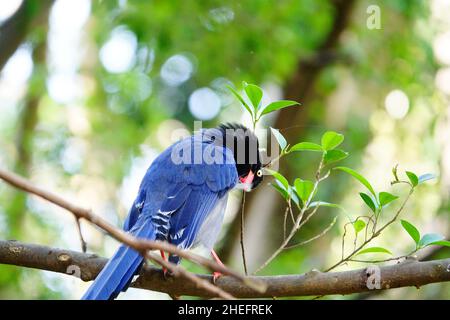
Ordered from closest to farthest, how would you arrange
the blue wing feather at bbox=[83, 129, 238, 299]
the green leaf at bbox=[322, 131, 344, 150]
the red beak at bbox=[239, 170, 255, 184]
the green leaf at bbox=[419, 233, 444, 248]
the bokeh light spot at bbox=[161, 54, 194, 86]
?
the green leaf at bbox=[419, 233, 444, 248] → the green leaf at bbox=[322, 131, 344, 150] → the blue wing feather at bbox=[83, 129, 238, 299] → the red beak at bbox=[239, 170, 255, 184] → the bokeh light spot at bbox=[161, 54, 194, 86]

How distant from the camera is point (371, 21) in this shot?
7.50 m

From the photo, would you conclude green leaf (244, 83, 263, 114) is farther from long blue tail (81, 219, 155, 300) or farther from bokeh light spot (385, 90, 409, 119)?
bokeh light spot (385, 90, 409, 119)

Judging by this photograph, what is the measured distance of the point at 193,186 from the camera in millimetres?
3914

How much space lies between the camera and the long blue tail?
2.69 m

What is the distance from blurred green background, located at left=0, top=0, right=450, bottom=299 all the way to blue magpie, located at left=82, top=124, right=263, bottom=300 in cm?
232

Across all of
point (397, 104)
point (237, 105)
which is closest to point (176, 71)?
point (237, 105)

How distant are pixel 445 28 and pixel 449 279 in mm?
7090

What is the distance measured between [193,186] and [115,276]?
1.20 meters

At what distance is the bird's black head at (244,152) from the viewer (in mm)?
4523

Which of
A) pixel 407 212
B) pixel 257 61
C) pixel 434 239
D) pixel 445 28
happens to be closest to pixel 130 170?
pixel 257 61

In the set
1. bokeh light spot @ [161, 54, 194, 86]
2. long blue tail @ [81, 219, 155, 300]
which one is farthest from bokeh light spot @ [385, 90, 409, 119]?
long blue tail @ [81, 219, 155, 300]

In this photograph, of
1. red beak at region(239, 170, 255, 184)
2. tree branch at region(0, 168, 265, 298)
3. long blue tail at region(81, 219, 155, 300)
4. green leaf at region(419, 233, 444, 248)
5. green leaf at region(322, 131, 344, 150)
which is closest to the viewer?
tree branch at region(0, 168, 265, 298)

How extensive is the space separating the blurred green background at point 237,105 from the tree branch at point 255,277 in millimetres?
3457

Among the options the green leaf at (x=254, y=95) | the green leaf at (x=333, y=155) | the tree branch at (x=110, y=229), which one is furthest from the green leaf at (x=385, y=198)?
the tree branch at (x=110, y=229)
